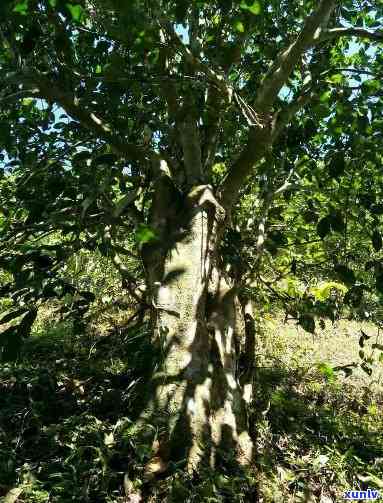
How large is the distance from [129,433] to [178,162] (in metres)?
2.10

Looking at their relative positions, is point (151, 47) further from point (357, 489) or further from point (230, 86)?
point (357, 489)

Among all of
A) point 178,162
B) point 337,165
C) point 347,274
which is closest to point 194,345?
point 347,274

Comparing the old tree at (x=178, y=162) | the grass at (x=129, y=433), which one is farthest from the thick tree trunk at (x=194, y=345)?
the grass at (x=129, y=433)

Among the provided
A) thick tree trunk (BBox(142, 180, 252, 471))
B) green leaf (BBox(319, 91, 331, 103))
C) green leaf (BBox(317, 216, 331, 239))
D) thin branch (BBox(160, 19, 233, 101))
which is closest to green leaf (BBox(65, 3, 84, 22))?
thin branch (BBox(160, 19, 233, 101))

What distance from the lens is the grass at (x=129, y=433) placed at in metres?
2.48

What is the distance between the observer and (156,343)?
117 inches

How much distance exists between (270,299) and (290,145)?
1496mm

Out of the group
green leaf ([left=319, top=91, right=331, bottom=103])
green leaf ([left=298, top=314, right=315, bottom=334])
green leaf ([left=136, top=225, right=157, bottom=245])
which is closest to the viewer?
green leaf ([left=136, top=225, right=157, bottom=245])

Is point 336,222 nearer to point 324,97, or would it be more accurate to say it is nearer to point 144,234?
point 324,97

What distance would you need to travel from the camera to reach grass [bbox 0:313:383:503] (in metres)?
2.48

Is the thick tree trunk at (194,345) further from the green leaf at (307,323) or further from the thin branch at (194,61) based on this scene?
the thin branch at (194,61)

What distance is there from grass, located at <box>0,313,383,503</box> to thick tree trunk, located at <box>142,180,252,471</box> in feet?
0.56

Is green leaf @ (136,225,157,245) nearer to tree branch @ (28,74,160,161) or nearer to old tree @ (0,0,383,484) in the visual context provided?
old tree @ (0,0,383,484)

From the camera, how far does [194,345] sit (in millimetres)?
2992
